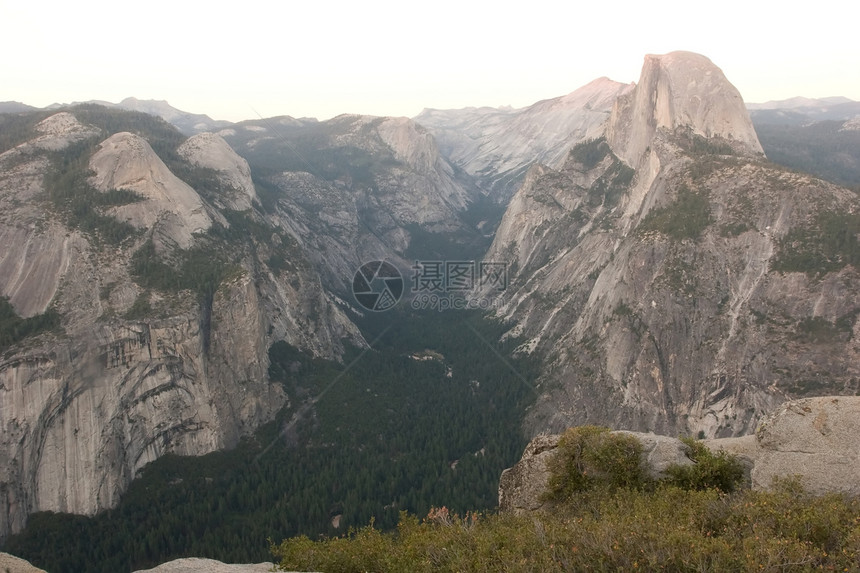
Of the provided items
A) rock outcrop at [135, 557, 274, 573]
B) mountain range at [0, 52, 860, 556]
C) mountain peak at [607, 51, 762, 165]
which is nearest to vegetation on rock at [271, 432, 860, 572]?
rock outcrop at [135, 557, 274, 573]

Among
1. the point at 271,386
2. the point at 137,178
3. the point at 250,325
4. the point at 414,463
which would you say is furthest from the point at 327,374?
the point at 137,178

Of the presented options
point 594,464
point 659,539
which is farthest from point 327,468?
point 659,539

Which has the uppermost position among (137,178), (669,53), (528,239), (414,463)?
(669,53)

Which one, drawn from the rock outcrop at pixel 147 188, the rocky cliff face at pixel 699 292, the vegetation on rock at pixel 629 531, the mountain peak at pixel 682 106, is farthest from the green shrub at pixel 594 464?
the mountain peak at pixel 682 106

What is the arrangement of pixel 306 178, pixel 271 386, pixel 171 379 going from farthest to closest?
pixel 306 178 < pixel 271 386 < pixel 171 379

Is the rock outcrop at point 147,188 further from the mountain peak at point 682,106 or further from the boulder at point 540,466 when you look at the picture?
the mountain peak at point 682,106

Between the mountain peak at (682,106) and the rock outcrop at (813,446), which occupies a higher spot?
the mountain peak at (682,106)

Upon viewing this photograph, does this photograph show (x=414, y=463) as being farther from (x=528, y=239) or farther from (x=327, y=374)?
(x=528, y=239)
